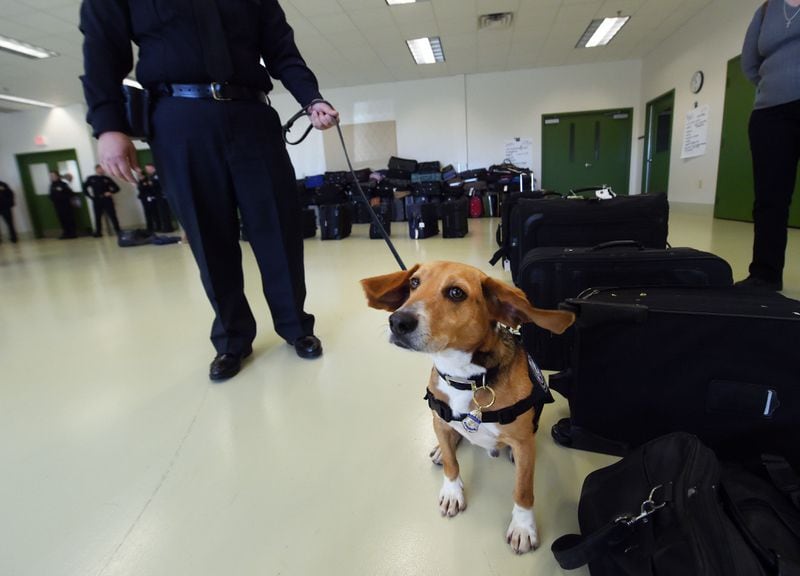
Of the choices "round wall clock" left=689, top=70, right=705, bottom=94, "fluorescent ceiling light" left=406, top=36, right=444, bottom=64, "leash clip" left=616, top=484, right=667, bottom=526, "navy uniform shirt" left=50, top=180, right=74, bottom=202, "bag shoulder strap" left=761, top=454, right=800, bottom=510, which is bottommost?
"bag shoulder strap" left=761, top=454, right=800, bottom=510

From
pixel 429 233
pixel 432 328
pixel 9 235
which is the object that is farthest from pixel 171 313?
pixel 9 235

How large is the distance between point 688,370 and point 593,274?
1.45ft

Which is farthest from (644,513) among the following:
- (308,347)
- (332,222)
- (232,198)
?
(332,222)

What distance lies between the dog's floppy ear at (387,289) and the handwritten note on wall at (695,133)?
6893 mm

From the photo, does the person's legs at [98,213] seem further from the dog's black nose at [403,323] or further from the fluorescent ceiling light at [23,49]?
the dog's black nose at [403,323]

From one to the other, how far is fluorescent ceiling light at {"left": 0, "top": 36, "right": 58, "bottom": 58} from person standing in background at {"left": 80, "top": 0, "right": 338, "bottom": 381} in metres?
6.96

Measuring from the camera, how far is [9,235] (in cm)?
961

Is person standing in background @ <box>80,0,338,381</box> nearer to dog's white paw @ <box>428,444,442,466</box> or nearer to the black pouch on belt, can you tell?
the black pouch on belt

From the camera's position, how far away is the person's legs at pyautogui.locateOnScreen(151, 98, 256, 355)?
1330mm

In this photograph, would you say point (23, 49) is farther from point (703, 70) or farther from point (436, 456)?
point (703, 70)

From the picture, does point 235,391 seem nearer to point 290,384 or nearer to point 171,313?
point 290,384

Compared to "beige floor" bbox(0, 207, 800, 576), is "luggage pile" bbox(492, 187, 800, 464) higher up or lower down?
Result: higher up

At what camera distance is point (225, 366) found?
4.94ft

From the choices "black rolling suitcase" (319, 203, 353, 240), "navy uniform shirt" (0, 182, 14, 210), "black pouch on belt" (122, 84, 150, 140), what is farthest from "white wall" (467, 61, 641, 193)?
"navy uniform shirt" (0, 182, 14, 210)
